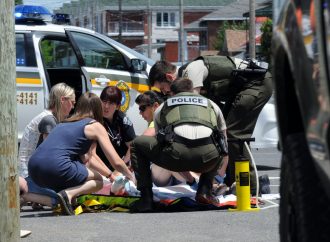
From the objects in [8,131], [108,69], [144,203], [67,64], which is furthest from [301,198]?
[67,64]

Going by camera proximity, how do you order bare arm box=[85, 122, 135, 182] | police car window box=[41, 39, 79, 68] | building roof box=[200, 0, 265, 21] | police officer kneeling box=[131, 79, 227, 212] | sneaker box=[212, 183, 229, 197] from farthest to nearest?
1. building roof box=[200, 0, 265, 21]
2. police car window box=[41, 39, 79, 68]
3. sneaker box=[212, 183, 229, 197]
4. bare arm box=[85, 122, 135, 182]
5. police officer kneeling box=[131, 79, 227, 212]

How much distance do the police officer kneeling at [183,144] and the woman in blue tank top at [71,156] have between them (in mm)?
412

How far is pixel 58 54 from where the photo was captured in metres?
14.2

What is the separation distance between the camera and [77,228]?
310 inches

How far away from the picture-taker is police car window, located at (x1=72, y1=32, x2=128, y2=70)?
13.7 metres

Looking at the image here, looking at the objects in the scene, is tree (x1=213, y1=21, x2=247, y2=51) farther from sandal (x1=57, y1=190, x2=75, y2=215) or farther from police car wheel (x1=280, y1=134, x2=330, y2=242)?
police car wheel (x1=280, y1=134, x2=330, y2=242)

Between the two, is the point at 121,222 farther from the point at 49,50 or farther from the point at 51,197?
the point at 49,50

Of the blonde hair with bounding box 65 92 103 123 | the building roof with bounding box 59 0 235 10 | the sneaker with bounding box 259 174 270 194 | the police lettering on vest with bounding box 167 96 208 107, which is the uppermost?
the building roof with bounding box 59 0 235 10

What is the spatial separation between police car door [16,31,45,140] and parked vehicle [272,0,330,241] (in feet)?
33.2

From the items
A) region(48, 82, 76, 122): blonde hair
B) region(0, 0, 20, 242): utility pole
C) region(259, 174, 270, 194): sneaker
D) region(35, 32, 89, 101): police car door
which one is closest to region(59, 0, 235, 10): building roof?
region(35, 32, 89, 101): police car door

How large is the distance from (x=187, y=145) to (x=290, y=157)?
5579 millimetres

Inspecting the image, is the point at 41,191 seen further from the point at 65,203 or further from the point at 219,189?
the point at 219,189

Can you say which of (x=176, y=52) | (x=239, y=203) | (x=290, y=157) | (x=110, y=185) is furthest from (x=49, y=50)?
(x=176, y=52)

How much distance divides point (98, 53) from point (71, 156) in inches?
190
